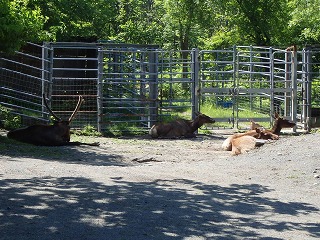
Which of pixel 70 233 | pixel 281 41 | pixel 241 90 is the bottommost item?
pixel 70 233

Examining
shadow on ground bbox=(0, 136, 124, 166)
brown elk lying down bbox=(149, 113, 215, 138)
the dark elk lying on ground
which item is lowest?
shadow on ground bbox=(0, 136, 124, 166)

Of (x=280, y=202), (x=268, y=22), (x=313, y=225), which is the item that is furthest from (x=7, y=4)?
(x=268, y=22)

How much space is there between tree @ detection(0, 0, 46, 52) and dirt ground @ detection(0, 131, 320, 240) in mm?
2194

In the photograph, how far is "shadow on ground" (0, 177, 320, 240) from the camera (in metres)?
7.85

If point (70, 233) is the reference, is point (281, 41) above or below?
above

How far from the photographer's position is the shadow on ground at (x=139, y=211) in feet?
25.8

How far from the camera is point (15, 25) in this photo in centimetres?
1432

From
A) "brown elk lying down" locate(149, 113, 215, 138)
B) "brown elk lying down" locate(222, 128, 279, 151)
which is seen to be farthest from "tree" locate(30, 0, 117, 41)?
"brown elk lying down" locate(222, 128, 279, 151)

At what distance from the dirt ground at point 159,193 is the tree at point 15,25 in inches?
86.4

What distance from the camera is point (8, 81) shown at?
63.5 ft

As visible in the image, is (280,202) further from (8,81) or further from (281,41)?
(281,41)

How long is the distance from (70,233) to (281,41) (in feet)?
77.1

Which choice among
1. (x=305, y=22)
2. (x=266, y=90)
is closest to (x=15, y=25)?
(x=266, y=90)

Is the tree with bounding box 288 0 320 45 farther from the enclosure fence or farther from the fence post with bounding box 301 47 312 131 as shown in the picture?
the fence post with bounding box 301 47 312 131
